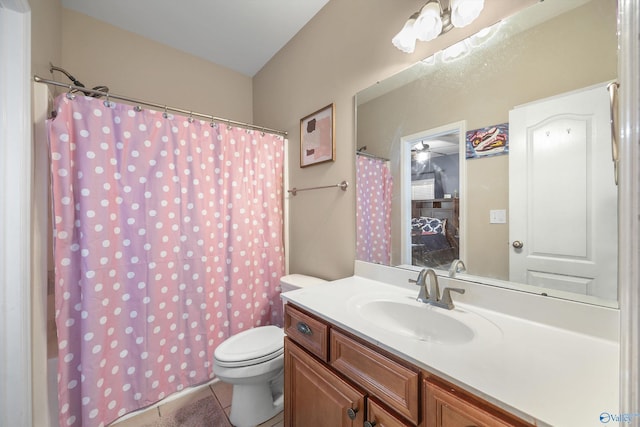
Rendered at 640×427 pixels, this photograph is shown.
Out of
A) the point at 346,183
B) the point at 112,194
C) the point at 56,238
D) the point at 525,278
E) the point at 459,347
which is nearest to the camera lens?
the point at 459,347

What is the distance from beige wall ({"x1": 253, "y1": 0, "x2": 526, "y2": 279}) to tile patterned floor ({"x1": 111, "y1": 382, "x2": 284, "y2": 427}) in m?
0.89

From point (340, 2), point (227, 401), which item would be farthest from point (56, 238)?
point (340, 2)

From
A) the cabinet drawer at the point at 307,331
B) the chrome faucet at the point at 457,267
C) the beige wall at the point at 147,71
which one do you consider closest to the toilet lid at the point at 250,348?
the cabinet drawer at the point at 307,331

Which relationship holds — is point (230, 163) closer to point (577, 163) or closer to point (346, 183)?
point (346, 183)

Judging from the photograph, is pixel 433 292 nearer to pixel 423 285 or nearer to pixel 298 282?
pixel 423 285

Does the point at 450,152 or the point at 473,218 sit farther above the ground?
the point at 450,152

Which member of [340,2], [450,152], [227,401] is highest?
[340,2]

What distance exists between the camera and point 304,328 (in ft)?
3.51

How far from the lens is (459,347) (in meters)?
0.74

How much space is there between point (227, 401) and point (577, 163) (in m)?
2.14

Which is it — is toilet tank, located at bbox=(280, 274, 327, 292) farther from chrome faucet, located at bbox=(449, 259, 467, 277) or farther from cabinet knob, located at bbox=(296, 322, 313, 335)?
chrome faucet, located at bbox=(449, 259, 467, 277)

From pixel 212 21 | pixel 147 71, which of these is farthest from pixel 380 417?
pixel 147 71

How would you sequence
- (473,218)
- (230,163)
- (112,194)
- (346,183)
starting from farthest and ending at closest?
(230,163) < (346,183) < (112,194) < (473,218)

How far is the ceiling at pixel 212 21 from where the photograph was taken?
66.2 inches
